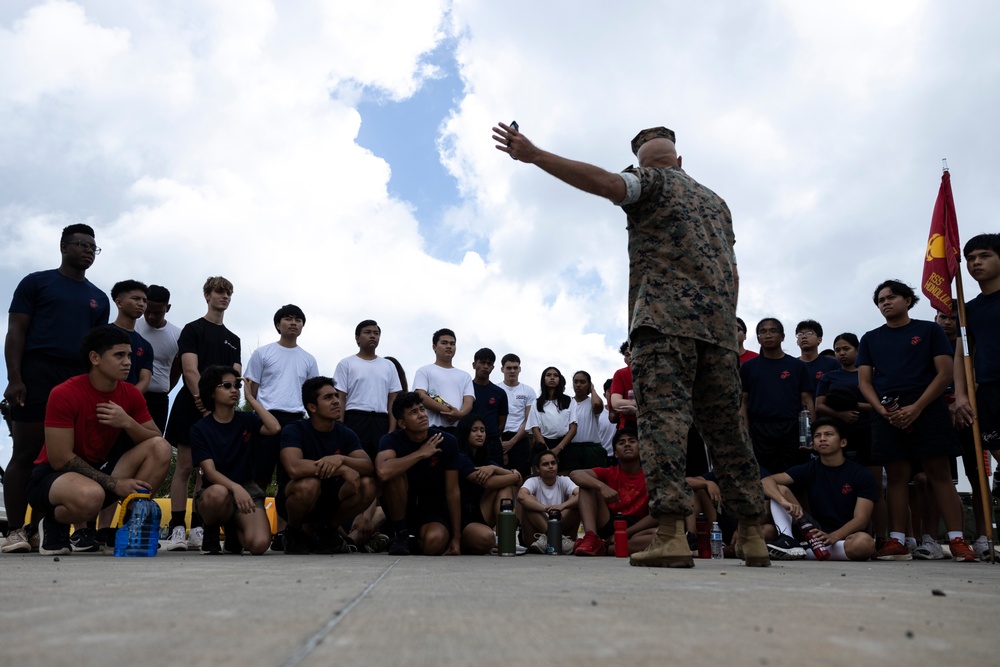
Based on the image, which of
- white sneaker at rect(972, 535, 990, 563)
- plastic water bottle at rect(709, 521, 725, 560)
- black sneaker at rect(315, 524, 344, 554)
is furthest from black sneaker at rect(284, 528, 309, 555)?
white sneaker at rect(972, 535, 990, 563)

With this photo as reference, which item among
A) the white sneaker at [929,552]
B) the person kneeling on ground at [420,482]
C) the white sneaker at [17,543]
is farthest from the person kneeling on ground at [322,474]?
the white sneaker at [929,552]

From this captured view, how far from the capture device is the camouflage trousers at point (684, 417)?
140 inches

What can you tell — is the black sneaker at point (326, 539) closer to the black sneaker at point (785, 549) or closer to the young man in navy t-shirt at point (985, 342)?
the black sneaker at point (785, 549)

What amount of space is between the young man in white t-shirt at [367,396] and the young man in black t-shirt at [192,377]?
1.03 m

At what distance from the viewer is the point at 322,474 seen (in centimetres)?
566

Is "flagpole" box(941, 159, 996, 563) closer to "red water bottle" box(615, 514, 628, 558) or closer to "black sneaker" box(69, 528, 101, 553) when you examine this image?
"red water bottle" box(615, 514, 628, 558)

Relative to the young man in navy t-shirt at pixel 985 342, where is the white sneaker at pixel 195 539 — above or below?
below

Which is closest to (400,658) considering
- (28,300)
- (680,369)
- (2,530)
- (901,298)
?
(680,369)

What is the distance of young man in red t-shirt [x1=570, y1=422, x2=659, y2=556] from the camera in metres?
6.87

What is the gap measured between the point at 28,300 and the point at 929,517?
7.40m

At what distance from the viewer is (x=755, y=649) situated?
4.34ft

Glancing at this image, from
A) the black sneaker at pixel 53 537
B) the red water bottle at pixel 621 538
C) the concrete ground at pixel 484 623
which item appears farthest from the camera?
the red water bottle at pixel 621 538

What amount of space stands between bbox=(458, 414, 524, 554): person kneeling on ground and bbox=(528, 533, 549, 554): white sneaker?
415 mm

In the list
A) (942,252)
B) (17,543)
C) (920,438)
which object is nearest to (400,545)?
(17,543)
